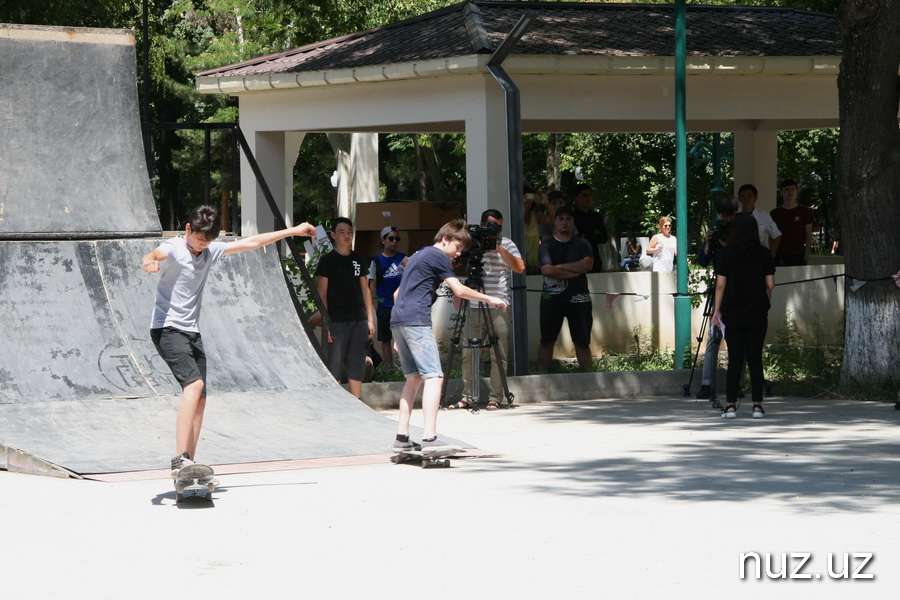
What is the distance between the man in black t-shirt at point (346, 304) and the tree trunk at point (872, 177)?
4582mm

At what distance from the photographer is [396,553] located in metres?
6.16

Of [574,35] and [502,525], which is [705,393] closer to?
[574,35]

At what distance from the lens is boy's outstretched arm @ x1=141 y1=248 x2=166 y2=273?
757 cm

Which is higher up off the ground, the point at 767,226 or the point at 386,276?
the point at 767,226

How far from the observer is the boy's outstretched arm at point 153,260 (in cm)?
757

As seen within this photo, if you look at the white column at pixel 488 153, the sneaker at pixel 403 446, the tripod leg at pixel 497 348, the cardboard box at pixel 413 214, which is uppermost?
the white column at pixel 488 153

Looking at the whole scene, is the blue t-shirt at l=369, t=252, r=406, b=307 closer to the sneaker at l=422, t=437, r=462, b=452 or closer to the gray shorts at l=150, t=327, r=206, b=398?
the sneaker at l=422, t=437, r=462, b=452

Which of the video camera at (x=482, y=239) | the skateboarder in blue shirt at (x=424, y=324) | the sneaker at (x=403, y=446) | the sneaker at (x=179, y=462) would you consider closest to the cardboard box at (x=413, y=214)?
the video camera at (x=482, y=239)

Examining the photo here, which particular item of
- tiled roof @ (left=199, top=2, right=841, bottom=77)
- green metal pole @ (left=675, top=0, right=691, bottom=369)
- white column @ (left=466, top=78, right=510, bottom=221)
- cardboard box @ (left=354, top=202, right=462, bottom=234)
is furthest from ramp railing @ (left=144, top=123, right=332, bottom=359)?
cardboard box @ (left=354, top=202, right=462, bottom=234)

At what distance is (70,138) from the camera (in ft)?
40.6

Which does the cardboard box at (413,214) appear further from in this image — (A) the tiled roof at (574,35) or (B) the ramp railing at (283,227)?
(B) the ramp railing at (283,227)

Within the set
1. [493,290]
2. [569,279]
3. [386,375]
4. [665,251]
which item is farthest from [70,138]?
[665,251]

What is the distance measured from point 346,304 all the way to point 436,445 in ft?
9.92

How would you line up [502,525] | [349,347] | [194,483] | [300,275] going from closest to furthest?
1. [502,525]
2. [194,483]
3. [349,347]
4. [300,275]
